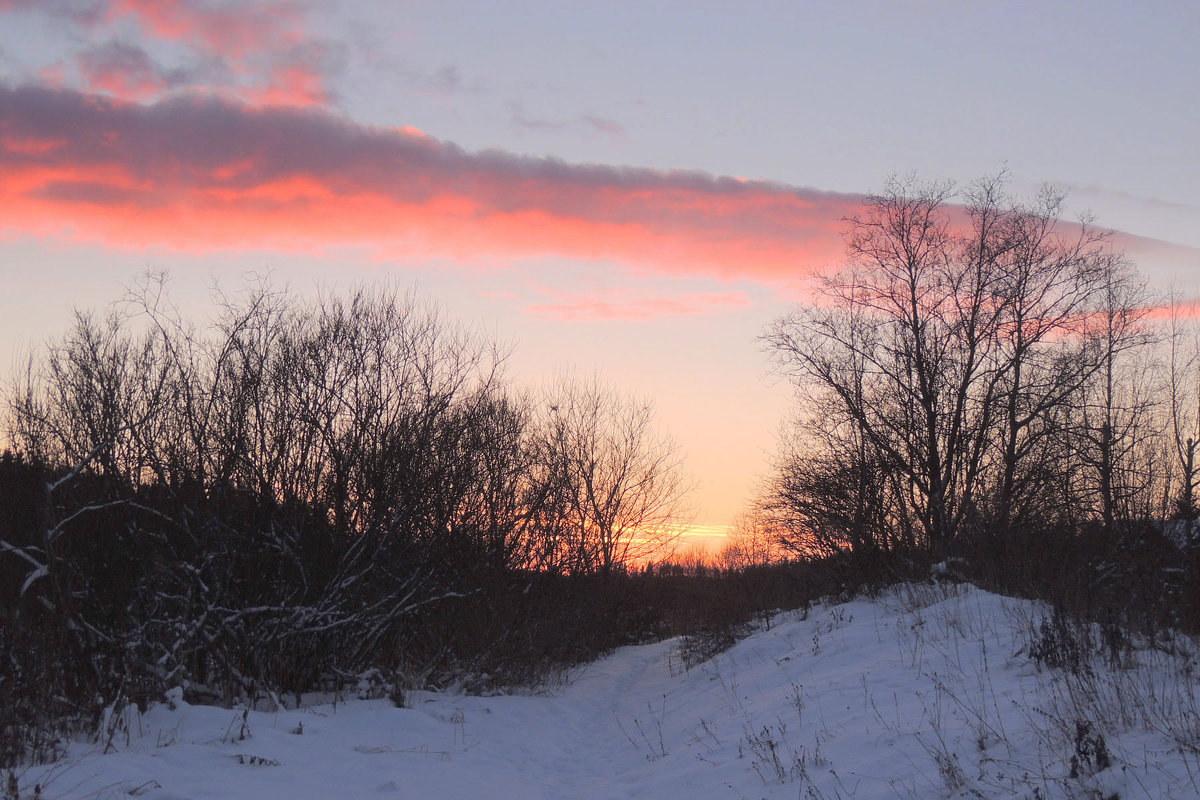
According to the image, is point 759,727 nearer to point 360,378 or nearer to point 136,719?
point 136,719

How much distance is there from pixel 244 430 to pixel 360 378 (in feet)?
6.94

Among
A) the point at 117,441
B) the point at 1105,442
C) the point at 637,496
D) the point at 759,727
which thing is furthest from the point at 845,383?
the point at 117,441

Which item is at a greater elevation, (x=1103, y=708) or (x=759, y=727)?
(x=1103, y=708)

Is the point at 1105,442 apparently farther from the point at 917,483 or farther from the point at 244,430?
A: the point at 244,430

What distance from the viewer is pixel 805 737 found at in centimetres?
873

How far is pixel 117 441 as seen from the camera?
10.4 meters

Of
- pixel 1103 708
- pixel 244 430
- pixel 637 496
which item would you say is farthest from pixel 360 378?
pixel 637 496

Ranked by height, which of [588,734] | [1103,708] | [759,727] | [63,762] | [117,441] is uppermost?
[117,441]

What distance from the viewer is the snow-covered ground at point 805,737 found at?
6160 millimetres

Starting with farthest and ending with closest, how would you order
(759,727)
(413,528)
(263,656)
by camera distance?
(413,528), (263,656), (759,727)

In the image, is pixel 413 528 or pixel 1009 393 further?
pixel 1009 393

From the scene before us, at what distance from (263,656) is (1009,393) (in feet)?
68.5

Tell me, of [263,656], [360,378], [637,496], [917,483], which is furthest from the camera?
[637,496]

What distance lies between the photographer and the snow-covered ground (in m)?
6.16
